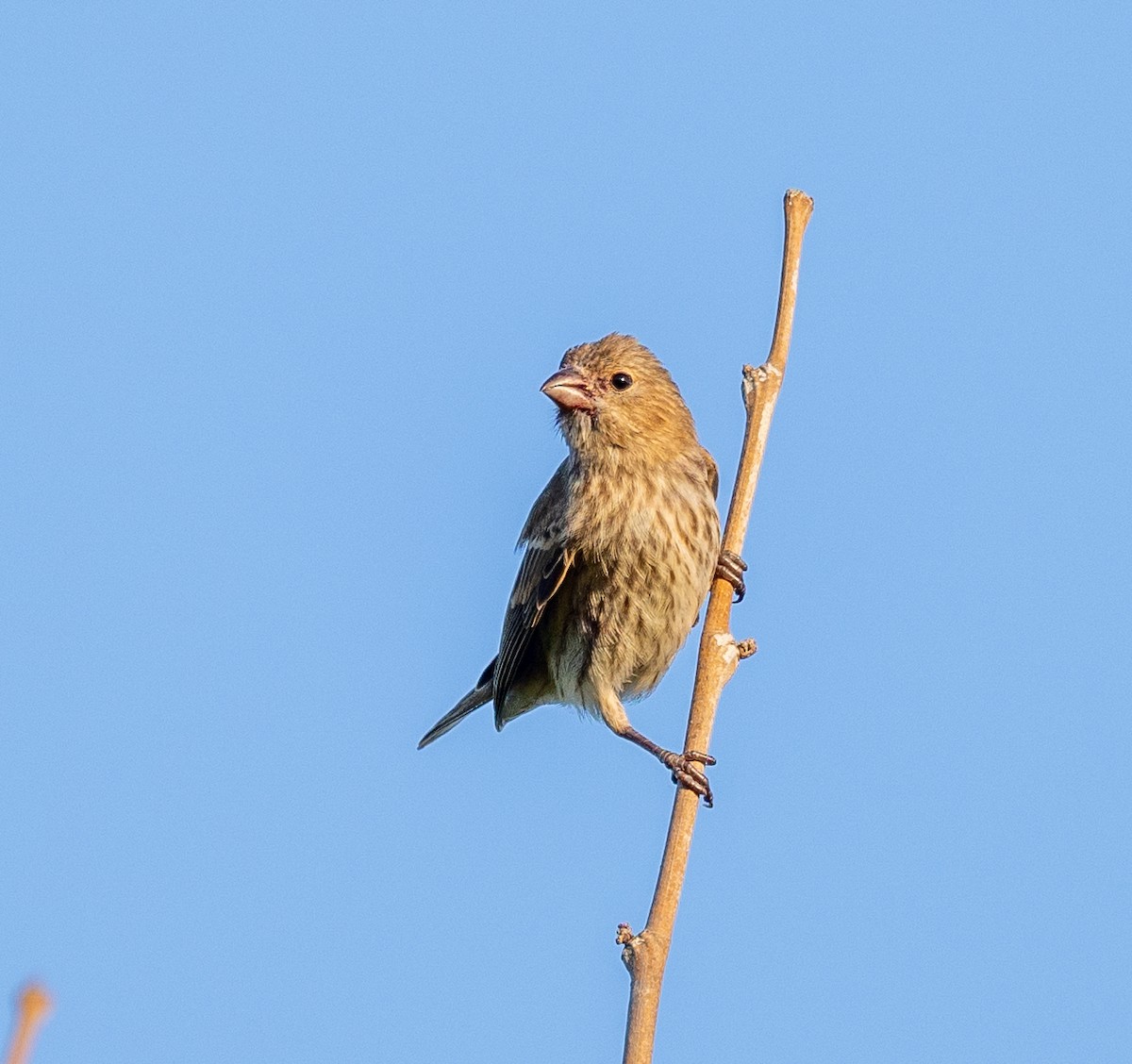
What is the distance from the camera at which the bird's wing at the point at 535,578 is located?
658 centimetres

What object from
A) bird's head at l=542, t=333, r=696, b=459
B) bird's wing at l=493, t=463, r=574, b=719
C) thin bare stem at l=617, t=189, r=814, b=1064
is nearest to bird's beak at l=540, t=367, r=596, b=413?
bird's head at l=542, t=333, r=696, b=459

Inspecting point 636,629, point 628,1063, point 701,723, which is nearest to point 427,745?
point 636,629

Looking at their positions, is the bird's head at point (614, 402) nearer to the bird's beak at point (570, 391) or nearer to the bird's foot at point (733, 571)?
the bird's beak at point (570, 391)

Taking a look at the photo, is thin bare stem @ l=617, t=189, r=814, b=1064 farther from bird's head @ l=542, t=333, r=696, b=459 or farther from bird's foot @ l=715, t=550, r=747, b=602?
bird's head @ l=542, t=333, r=696, b=459

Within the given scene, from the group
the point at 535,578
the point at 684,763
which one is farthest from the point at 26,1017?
the point at 535,578

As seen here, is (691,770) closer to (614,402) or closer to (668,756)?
(668,756)

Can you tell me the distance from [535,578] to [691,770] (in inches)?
88.9

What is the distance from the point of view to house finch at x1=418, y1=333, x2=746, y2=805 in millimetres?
6320

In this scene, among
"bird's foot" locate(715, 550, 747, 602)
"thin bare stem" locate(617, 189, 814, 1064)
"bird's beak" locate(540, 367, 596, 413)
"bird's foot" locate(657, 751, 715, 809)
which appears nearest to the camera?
"thin bare stem" locate(617, 189, 814, 1064)

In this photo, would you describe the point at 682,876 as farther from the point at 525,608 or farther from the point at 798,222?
the point at 525,608

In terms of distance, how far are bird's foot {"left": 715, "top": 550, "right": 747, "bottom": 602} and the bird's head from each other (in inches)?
29.2

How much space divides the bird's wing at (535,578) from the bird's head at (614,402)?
1.14 feet

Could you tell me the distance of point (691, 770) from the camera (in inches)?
179

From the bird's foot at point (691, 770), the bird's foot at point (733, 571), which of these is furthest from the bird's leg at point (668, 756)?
the bird's foot at point (733, 571)
